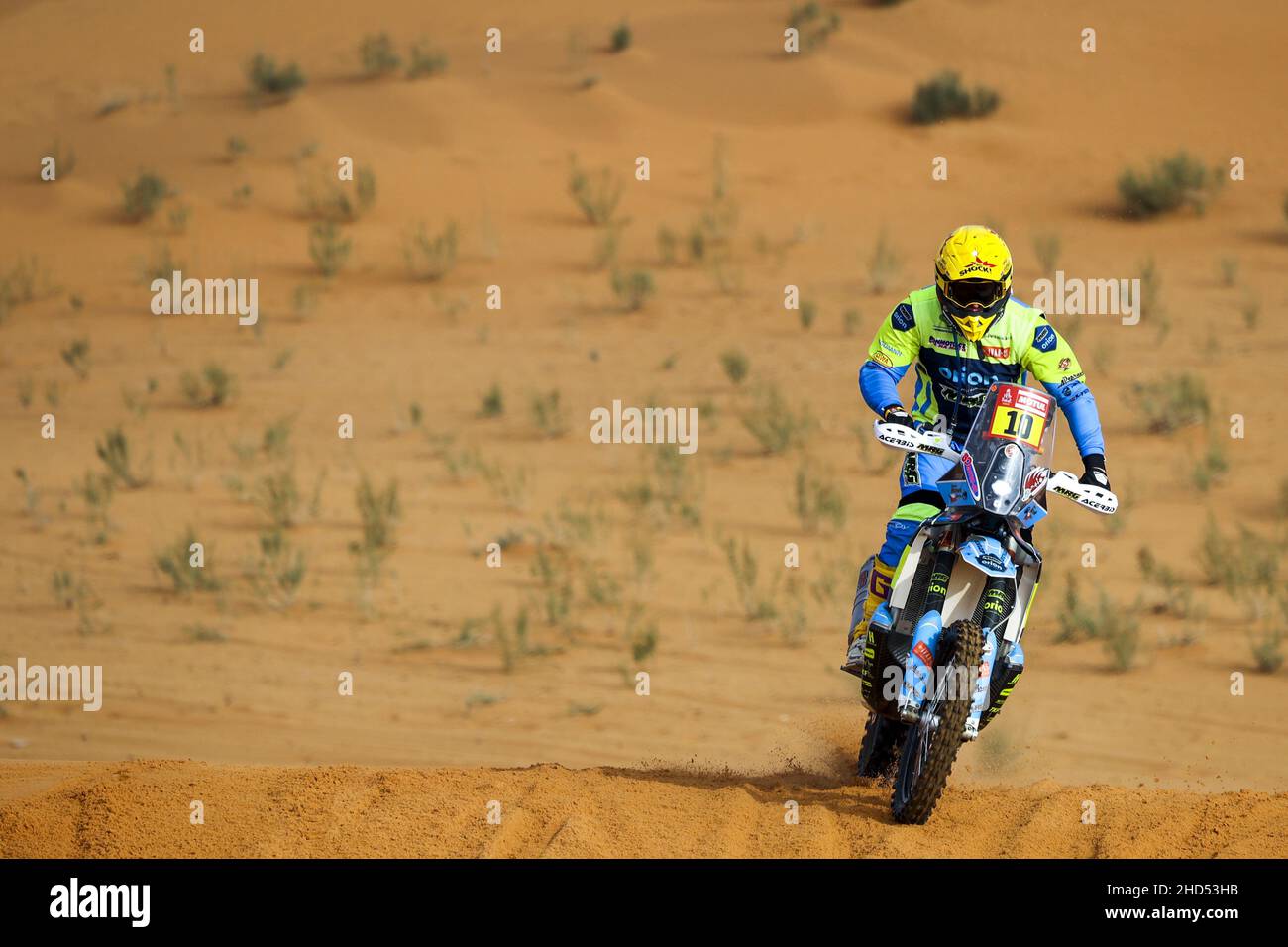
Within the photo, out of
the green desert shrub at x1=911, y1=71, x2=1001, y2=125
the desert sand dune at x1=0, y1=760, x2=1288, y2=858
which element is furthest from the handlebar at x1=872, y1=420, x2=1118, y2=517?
the green desert shrub at x1=911, y1=71, x2=1001, y2=125

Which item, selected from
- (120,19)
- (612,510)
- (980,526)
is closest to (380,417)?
(612,510)

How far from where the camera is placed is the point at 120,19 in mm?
32000

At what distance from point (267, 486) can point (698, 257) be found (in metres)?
8.29

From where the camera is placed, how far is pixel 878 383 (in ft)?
23.4

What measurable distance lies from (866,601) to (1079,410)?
4.22 feet

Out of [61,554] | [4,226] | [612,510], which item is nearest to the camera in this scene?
[61,554]

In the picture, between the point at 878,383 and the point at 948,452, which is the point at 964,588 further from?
the point at 878,383

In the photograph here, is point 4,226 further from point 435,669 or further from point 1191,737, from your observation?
point 1191,737

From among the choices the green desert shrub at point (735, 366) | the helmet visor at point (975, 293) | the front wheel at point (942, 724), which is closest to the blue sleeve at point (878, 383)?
the helmet visor at point (975, 293)

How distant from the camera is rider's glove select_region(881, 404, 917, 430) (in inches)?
262

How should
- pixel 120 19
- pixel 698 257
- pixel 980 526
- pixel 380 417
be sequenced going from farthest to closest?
pixel 120 19 → pixel 698 257 → pixel 380 417 → pixel 980 526

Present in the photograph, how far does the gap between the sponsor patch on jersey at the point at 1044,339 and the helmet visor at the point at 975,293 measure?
0.31 m

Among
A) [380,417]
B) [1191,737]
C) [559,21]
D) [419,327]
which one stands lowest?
[1191,737]

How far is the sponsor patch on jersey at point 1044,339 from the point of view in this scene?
23.1ft
